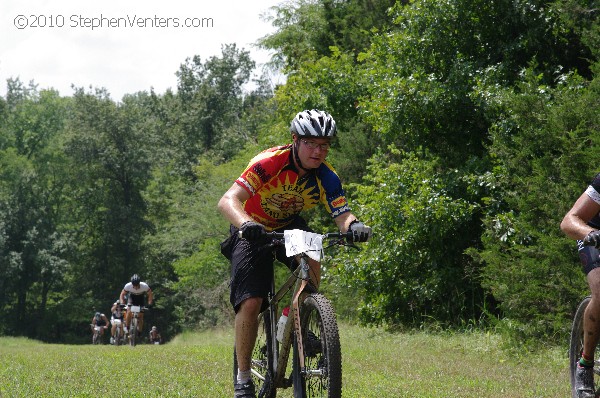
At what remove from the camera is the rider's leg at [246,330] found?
6.80 meters

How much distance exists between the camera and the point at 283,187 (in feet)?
23.0

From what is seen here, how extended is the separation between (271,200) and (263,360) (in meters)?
1.26

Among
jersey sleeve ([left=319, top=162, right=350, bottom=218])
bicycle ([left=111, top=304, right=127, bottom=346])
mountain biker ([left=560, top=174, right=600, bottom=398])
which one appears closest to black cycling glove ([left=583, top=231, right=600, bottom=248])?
mountain biker ([left=560, top=174, right=600, bottom=398])

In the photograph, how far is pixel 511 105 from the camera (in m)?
14.8

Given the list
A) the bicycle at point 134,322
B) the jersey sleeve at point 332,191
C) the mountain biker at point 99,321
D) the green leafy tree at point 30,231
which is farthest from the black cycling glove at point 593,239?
the green leafy tree at point 30,231

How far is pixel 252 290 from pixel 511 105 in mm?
9080

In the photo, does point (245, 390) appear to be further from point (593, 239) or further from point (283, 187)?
point (593, 239)

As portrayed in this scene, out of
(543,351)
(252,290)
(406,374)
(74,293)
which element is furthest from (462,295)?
(74,293)

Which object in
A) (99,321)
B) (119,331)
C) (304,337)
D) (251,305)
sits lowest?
(99,321)

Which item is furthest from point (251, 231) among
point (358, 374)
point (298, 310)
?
point (358, 374)

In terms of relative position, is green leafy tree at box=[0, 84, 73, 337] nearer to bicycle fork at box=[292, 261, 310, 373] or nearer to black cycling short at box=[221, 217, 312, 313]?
black cycling short at box=[221, 217, 312, 313]

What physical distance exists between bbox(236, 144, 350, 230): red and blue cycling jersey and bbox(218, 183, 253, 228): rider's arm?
0.18ft

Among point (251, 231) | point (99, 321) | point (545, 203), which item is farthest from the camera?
point (99, 321)

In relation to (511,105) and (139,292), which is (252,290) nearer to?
(511,105)
